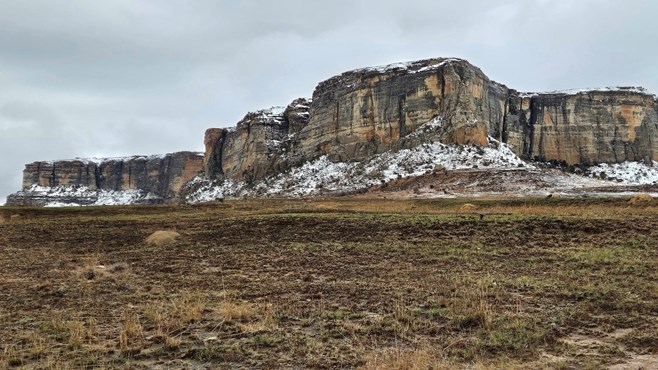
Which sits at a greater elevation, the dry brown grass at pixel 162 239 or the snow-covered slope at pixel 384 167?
Result: the snow-covered slope at pixel 384 167

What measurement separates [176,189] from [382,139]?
12121 centimetres

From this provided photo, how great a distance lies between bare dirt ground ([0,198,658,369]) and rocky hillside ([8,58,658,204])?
57.7m

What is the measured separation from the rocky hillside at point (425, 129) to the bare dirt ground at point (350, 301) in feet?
189

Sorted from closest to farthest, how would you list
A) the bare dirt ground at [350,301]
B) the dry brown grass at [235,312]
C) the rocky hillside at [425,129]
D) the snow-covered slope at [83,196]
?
the bare dirt ground at [350,301] < the dry brown grass at [235,312] < the rocky hillside at [425,129] < the snow-covered slope at [83,196]

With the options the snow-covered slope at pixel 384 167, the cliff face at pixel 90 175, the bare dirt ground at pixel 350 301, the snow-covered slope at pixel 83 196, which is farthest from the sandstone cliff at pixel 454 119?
the snow-covered slope at pixel 83 196

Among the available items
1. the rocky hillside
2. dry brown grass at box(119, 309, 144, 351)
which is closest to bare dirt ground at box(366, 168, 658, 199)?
the rocky hillside

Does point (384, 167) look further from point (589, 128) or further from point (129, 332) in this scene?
point (129, 332)

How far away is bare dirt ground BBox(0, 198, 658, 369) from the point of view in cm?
709

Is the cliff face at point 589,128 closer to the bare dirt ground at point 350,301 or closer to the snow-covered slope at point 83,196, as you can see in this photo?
the bare dirt ground at point 350,301

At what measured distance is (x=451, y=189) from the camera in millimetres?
63656

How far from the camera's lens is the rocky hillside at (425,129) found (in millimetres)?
83250

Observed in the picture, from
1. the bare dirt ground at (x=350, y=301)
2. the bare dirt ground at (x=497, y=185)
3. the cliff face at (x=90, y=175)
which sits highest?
the cliff face at (x=90, y=175)

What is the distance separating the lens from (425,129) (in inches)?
3415

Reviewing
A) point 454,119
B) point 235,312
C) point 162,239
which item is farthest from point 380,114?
point 235,312
